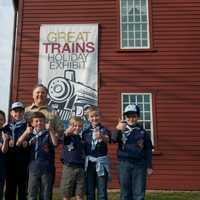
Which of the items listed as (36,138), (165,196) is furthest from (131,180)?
(165,196)

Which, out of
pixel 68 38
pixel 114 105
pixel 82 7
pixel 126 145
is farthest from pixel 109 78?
pixel 126 145

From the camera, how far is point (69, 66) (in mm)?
11352

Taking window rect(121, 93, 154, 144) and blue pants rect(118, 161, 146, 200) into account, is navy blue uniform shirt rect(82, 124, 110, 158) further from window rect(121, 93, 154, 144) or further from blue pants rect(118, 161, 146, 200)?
window rect(121, 93, 154, 144)

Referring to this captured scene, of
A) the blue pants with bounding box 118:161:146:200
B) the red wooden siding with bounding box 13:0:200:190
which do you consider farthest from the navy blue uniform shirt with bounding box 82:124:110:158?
the red wooden siding with bounding box 13:0:200:190

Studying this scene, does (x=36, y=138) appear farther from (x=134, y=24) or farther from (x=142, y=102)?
(x=134, y=24)

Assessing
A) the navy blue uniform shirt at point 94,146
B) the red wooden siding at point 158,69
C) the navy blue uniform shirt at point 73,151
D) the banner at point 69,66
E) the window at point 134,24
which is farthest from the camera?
the window at point 134,24

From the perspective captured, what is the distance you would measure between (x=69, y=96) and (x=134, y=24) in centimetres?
332

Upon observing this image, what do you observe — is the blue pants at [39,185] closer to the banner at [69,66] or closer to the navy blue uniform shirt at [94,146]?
the navy blue uniform shirt at [94,146]

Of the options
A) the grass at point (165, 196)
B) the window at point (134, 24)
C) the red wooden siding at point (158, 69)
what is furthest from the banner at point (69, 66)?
the grass at point (165, 196)

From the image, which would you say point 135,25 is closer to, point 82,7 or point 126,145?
point 82,7

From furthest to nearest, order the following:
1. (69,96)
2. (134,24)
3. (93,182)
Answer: (134,24)
(69,96)
(93,182)

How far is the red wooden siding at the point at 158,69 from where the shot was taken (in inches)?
418

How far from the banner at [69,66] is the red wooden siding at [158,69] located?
244 millimetres

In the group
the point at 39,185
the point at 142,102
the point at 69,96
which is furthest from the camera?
the point at 69,96
